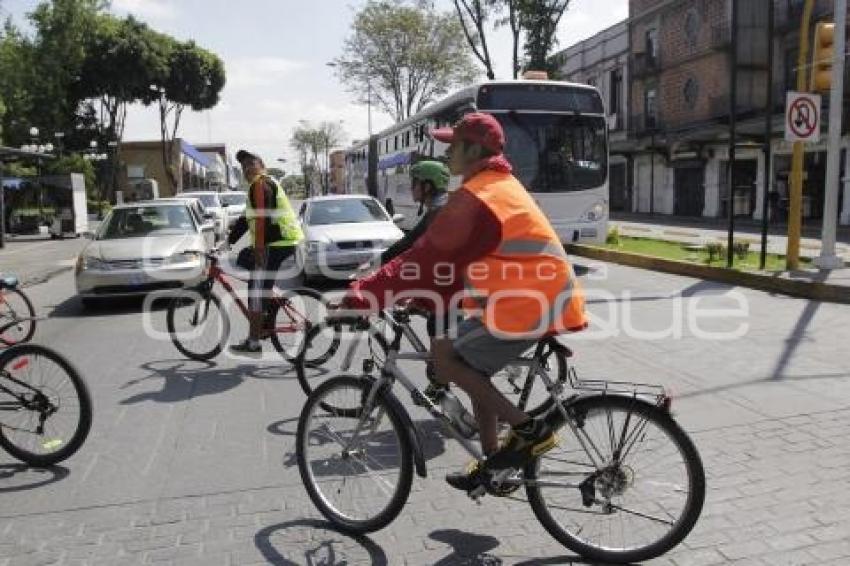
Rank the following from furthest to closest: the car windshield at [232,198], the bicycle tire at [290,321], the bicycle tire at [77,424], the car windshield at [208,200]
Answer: the car windshield at [232,198], the car windshield at [208,200], the bicycle tire at [290,321], the bicycle tire at [77,424]

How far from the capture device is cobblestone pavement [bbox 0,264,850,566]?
361 cm

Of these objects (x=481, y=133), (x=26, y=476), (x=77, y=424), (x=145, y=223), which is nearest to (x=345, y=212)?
(x=145, y=223)

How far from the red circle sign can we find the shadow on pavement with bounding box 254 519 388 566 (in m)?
10.0

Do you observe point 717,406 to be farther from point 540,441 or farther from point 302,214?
point 302,214

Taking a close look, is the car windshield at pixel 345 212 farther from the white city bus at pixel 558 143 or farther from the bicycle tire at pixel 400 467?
the bicycle tire at pixel 400 467

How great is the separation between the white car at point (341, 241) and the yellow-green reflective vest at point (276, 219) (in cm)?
465

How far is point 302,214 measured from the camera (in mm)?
14289

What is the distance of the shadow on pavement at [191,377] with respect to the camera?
639 centimetres

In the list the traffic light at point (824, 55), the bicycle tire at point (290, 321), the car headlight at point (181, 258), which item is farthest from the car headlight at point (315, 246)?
the traffic light at point (824, 55)

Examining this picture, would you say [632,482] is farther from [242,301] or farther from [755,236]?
[755,236]

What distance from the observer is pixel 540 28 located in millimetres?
29031

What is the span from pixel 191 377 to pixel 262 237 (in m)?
1.38

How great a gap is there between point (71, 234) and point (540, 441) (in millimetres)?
31145

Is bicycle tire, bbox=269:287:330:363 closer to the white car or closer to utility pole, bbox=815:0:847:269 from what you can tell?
the white car
